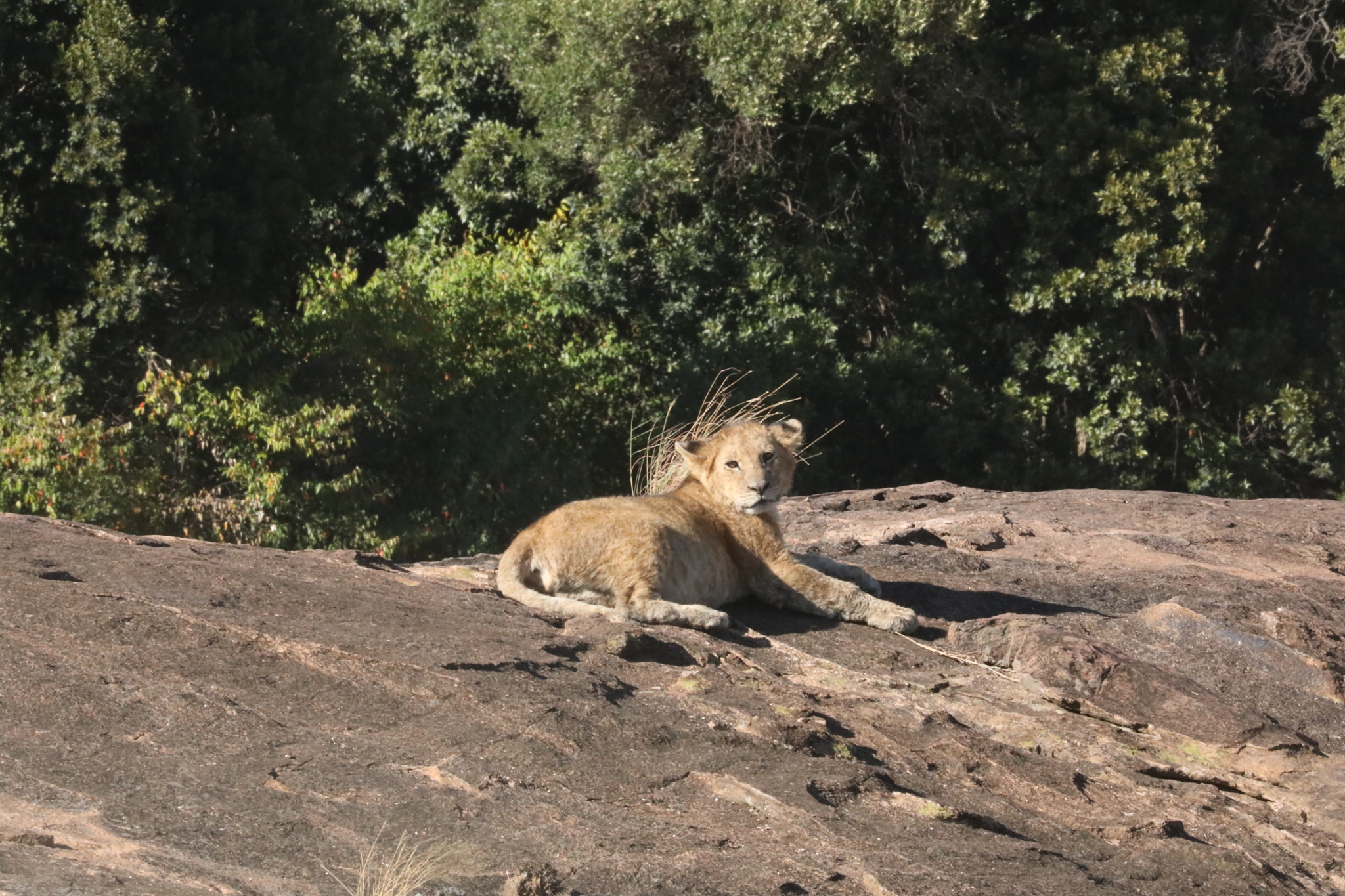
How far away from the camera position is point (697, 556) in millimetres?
7273

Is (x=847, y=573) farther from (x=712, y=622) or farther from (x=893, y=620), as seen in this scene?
(x=712, y=622)

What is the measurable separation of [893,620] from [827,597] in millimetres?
342

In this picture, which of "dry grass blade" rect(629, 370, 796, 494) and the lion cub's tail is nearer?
the lion cub's tail

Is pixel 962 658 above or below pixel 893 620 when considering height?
below

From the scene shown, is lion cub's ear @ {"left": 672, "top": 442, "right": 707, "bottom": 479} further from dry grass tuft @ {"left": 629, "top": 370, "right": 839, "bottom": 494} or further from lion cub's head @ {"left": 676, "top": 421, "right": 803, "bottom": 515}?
dry grass tuft @ {"left": 629, "top": 370, "right": 839, "bottom": 494}

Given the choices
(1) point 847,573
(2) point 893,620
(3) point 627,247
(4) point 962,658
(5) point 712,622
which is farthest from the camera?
(3) point 627,247

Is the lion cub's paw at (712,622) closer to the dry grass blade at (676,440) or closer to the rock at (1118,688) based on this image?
the rock at (1118,688)

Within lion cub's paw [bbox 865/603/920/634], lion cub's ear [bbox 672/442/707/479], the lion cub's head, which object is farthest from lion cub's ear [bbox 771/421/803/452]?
lion cub's paw [bbox 865/603/920/634]

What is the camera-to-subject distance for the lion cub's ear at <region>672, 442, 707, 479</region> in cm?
Answer: 796

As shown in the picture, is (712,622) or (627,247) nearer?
(712,622)

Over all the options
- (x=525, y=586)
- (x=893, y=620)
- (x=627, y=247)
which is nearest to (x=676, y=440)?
(x=525, y=586)

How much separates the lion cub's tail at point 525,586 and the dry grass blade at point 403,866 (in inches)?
101

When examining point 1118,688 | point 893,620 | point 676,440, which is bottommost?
point 1118,688

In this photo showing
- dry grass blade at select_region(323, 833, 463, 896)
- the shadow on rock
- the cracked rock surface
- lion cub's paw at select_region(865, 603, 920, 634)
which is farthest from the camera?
the shadow on rock
